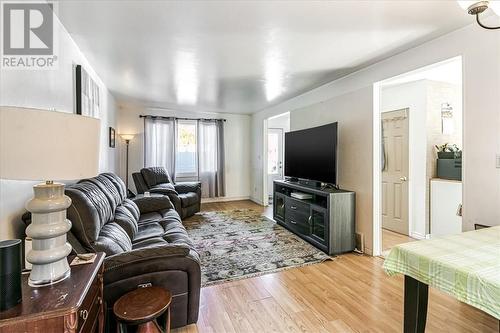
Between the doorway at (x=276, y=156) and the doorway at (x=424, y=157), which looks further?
the doorway at (x=276, y=156)

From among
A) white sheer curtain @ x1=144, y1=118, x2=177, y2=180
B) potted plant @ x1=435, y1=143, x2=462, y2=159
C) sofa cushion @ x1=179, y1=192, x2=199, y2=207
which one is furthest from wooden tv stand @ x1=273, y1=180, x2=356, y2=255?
white sheer curtain @ x1=144, y1=118, x2=177, y2=180

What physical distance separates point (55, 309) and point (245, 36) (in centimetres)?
232

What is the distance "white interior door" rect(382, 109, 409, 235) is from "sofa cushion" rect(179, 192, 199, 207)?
3429mm

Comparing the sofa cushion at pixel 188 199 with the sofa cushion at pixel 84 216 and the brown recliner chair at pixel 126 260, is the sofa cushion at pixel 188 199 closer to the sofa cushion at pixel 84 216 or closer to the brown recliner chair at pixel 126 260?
the brown recliner chair at pixel 126 260

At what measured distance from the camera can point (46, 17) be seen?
1863 millimetres

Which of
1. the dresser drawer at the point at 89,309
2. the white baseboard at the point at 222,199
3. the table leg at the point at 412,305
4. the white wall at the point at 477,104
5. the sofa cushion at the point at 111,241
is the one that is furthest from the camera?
the white baseboard at the point at 222,199

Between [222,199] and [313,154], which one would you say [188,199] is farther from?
[313,154]

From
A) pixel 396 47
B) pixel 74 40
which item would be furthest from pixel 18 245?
pixel 396 47

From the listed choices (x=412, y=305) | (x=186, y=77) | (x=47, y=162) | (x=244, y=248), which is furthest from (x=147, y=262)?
(x=186, y=77)

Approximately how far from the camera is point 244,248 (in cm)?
338

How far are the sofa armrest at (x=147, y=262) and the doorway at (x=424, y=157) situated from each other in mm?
2643

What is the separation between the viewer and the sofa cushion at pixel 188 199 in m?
4.71

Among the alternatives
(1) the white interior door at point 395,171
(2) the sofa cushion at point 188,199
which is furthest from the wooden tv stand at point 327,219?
(2) the sofa cushion at point 188,199

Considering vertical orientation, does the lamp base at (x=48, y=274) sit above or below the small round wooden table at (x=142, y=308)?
above
